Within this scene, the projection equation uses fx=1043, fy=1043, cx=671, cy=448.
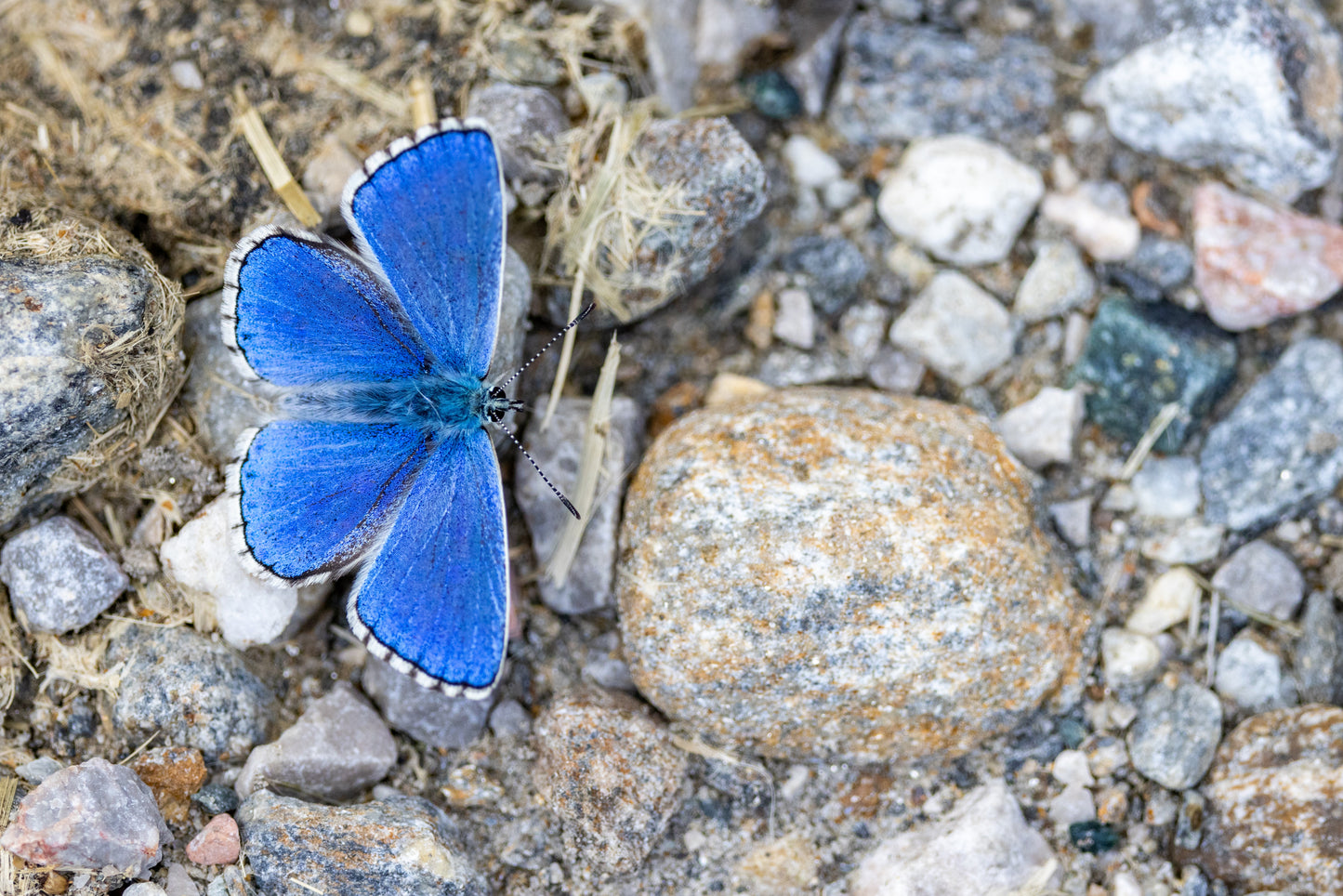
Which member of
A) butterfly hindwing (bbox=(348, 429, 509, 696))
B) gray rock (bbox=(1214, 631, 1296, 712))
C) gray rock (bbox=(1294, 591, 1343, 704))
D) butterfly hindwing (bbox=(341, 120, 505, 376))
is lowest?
gray rock (bbox=(1214, 631, 1296, 712))

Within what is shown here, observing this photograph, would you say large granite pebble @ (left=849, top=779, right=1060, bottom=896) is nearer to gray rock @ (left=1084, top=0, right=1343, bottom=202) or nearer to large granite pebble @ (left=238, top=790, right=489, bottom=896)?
large granite pebble @ (left=238, top=790, right=489, bottom=896)

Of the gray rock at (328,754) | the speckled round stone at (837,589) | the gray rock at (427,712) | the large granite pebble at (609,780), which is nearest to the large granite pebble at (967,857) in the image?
the speckled round stone at (837,589)

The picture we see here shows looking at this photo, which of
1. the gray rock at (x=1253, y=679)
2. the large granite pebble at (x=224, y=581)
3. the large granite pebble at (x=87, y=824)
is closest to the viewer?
the large granite pebble at (x=87, y=824)

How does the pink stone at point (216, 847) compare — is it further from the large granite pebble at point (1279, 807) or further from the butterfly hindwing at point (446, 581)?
the large granite pebble at point (1279, 807)

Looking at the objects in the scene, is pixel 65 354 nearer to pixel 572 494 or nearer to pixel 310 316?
pixel 310 316

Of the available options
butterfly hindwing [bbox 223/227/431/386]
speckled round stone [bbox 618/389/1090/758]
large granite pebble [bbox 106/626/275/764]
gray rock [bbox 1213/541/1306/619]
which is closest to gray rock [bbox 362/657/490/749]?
large granite pebble [bbox 106/626/275/764]

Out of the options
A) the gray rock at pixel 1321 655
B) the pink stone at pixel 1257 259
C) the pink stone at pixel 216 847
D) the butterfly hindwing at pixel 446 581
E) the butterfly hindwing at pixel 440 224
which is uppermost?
the butterfly hindwing at pixel 440 224
